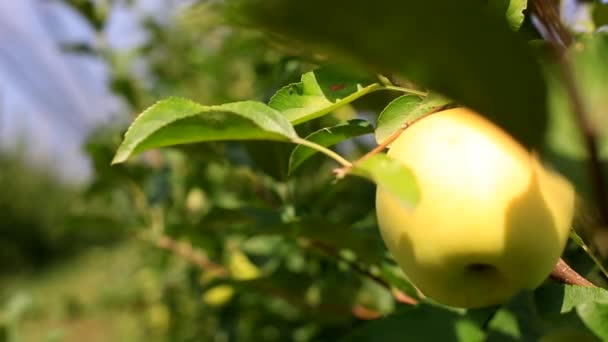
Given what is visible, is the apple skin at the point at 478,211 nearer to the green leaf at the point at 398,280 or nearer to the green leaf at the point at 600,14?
the green leaf at the point at 398,280

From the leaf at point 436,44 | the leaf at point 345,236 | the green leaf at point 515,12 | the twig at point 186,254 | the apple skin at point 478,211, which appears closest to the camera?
the leaf at point 436,44

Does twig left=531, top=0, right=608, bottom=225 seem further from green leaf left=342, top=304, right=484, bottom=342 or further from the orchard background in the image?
green leaf left=342, top=304, right=484, bottom=342

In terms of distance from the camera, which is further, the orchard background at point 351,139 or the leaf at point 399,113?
the leaf at point 399,113

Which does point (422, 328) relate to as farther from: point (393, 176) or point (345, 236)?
point (345, 236)

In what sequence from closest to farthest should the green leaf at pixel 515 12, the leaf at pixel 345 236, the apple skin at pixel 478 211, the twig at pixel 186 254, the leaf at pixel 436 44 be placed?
the leaf at pixel 436 44, the apple skin at pixel 478 211, the green leaf at pixel 515 12, the leaf at pixel 345 236, the twig at pixel 186 254

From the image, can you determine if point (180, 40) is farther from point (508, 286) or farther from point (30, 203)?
point (30, 203)

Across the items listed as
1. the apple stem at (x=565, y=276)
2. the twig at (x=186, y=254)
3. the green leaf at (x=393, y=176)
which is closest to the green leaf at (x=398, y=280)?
the apple stem at (x=565, y=276)

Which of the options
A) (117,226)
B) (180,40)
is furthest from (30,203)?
(117,226)
